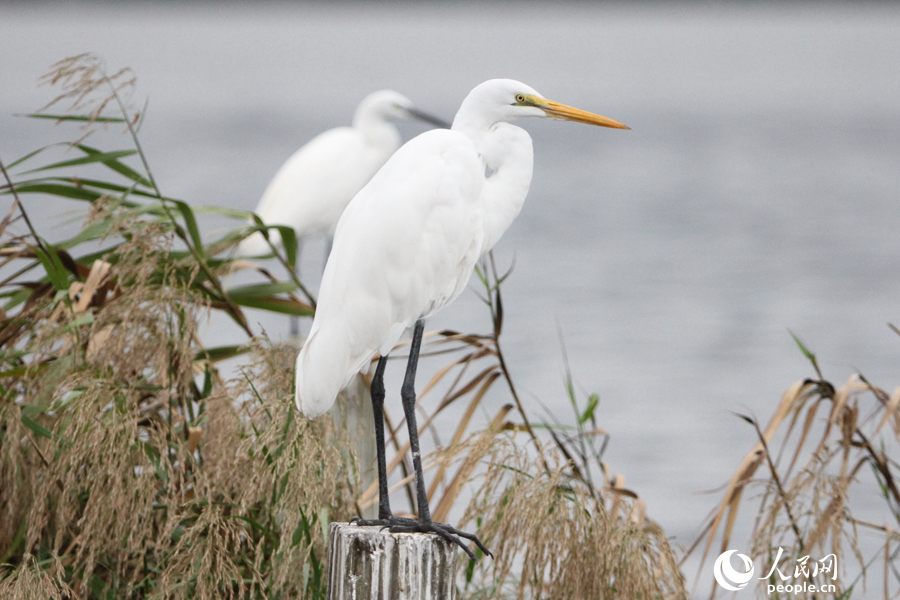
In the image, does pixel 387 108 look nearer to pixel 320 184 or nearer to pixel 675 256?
pixel 320 184

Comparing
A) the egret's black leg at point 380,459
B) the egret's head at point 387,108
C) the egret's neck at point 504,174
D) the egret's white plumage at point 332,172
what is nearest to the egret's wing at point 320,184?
the egret's white plumage at point 332,172

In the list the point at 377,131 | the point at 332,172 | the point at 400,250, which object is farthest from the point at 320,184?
the point at 400,250

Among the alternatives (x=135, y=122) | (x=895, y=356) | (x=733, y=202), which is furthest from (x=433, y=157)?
(x=733, y=202)

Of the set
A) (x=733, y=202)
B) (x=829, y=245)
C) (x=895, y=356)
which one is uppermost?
(x=733, y=202)

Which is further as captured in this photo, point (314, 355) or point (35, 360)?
point (35, 360)

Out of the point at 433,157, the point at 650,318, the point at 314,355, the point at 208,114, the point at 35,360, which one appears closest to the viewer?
the point at 314,355

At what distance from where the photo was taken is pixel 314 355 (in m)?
1.86

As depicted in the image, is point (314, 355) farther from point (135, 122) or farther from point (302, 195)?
point (302, 195)

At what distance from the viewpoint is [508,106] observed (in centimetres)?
205

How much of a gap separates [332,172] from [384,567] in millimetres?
4341

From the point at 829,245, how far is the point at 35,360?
463 inches

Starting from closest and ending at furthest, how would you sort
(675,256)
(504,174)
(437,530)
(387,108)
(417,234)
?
(437,530), (417,234), (504,174), (387,108), (675,256)

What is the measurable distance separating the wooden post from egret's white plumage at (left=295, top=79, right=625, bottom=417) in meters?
0.36

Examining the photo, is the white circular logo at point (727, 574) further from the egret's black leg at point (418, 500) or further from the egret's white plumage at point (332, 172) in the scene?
the egret's white plumage at point (332, 172)
